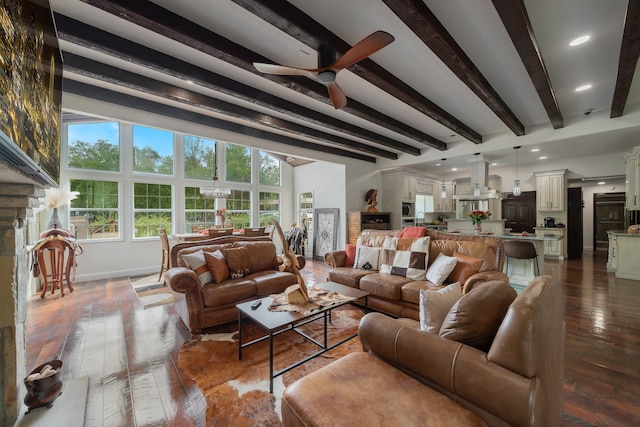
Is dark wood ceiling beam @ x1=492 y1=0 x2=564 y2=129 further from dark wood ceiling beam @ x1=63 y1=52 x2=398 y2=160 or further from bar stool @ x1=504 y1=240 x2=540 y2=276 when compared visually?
dark wood ceiling beam @ x1=63 y1=52 x2=398 y2=160

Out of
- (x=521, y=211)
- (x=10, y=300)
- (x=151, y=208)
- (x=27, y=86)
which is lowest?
(x=10, y=300)

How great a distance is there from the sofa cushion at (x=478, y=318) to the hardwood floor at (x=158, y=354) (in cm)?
101

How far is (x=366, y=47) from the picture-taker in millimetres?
1858

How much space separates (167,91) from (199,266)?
2.15m

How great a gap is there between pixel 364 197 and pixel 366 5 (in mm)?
5215

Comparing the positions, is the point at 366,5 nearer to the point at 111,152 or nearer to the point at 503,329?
the point at 503,329

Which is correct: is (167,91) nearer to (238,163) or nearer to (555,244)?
(238,163)

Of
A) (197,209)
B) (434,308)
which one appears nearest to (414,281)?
(434,308)

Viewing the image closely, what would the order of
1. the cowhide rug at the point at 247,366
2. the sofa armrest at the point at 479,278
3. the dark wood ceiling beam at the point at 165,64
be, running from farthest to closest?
the sofa armrest at the point at 479,278 → the dark wood ceiling beam at the point at 165,64 → the cowhide rug at the point at 247,366

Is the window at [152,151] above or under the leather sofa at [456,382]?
above

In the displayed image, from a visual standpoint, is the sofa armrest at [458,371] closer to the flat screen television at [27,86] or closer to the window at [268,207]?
the flat screen television at [27,86]

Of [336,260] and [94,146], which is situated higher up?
[94,146]

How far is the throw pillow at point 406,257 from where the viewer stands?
3141mm

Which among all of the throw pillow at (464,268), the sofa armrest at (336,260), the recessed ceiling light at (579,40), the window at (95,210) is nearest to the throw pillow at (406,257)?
the throw pillow at (464,268)
